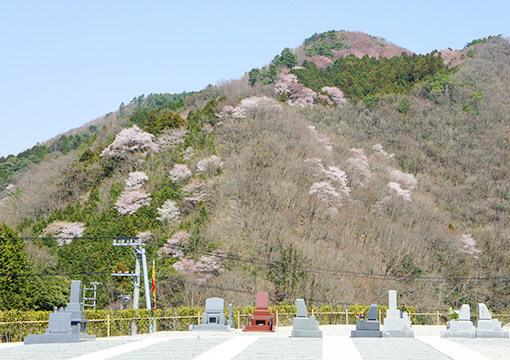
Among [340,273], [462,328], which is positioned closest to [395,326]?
[462,328]

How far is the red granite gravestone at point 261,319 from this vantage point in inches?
1121

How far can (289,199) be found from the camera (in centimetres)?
5534

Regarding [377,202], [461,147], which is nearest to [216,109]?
[377,202]

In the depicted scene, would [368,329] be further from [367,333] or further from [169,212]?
[169,212]

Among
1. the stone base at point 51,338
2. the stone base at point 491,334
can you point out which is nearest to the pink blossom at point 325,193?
the stone base at point 491,334

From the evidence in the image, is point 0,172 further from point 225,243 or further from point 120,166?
point 225,243

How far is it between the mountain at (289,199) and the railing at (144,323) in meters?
4.03

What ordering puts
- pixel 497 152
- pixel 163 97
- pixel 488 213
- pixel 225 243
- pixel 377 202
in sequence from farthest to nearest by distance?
1. pixel 163 97
2. pixel 497 152
3. pixel 488 213
4. pixel 377 202
5. pixel 225 243

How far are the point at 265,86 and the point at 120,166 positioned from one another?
35.3 metres

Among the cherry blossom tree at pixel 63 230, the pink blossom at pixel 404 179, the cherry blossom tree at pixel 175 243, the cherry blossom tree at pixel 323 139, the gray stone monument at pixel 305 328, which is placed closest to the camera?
the gray stone monument at pixel 305 328

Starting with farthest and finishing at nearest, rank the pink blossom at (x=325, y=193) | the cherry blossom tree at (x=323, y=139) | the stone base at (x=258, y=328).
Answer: the cherry blossom tree at (x=323, y=139) < the pink blossom at (x=325, y=193) < the stone base at (x=258, y=328)

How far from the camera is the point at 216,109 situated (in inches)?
2894

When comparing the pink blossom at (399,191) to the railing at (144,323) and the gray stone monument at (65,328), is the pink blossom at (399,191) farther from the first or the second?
the gray stone monument at (65,328)

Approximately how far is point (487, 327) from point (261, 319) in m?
9.20
